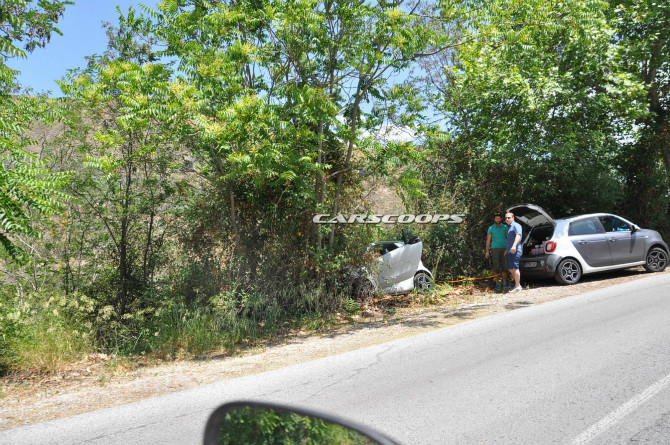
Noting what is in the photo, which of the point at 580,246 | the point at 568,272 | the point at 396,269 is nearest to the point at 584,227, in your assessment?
the point at 580,246

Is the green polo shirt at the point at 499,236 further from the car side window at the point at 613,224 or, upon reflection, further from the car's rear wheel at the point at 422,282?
the car side window at the point at 613,224

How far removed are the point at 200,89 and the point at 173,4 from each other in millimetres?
1810

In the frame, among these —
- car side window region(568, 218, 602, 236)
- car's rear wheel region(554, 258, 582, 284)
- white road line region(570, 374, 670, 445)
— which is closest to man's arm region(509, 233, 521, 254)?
car's rear wheel region(554, 258, 582, 284)

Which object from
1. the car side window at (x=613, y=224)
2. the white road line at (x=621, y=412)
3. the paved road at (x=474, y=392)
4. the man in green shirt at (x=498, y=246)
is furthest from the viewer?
the car side window at (x=613, y=224)

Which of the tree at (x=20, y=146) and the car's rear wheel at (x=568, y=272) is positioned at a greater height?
the tree at (x=20, y=146)

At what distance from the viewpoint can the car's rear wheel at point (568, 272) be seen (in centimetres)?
1137

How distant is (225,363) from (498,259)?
7.81m

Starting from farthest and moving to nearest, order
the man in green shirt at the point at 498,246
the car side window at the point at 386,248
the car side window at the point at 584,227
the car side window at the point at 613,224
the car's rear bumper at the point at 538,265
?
the car side window at the point at 613,224 < the man in green shirt at the point at 498,246 < the car side window at the point at 584,227 < the car's rear bumper at the point at 538,265 < the car side window at the point at 386,248

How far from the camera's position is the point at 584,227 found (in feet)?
38.6

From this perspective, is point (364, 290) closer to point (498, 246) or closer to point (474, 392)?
point (498, 246)

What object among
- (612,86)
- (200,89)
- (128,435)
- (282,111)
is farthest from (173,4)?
(612,86)

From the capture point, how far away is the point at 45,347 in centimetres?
688

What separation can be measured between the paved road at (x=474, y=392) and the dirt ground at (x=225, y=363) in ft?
1.39

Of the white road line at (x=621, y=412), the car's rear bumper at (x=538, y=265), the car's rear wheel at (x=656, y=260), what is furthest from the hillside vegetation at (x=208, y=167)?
the car's rear wheel at (x=656, y=260)
